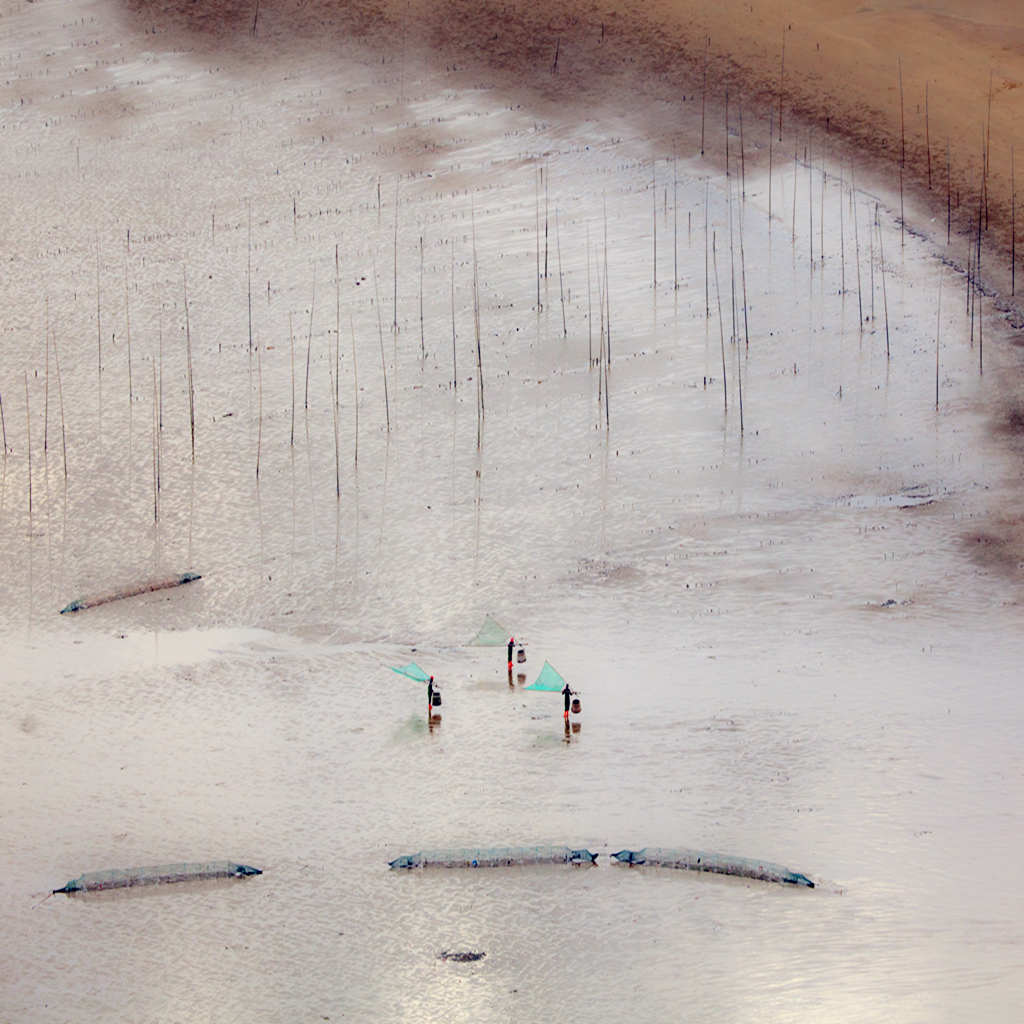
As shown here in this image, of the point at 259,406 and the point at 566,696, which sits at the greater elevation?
the point at 259,406

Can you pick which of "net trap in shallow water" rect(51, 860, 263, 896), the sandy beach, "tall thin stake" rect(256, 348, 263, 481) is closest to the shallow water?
"tall thin stake" rect(256, 348, 263, 481)

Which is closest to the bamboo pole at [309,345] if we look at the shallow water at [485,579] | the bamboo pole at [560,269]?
the shallow water at [485,579]

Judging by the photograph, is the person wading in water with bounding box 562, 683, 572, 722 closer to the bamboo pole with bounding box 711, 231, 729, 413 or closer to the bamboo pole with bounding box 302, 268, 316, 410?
the bamboo pole with bounding box 711, 231, 729, 413

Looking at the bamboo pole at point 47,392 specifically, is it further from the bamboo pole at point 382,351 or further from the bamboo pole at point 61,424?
the bamboo pole at point 382,351

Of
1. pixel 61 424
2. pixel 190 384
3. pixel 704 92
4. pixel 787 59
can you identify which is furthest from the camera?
pixel 787 59

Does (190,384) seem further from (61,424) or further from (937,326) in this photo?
(937,326)

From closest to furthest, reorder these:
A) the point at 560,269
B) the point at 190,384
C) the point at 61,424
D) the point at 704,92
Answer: the point at 61,424, the point at 190,384, the point at 560,269, the point at 704,92

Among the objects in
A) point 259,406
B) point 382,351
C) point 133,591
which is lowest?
point 133,591

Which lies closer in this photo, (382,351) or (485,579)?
(485,579)

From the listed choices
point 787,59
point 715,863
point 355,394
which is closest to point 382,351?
point 355,394
